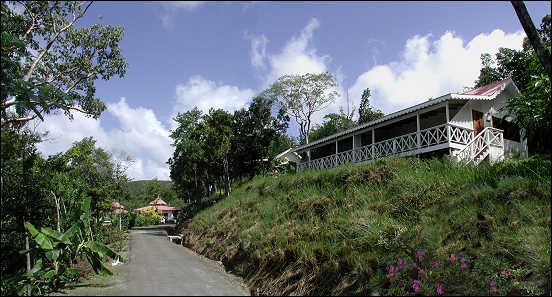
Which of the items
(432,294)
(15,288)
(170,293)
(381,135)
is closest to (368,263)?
(432,294)

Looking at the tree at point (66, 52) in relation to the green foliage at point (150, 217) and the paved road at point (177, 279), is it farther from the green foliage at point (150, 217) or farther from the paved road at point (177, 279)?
the green foliage at point (150, 217)

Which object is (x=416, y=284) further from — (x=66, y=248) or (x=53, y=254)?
(x=66, y=248)

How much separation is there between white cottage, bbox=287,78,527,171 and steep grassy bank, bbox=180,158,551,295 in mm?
4376

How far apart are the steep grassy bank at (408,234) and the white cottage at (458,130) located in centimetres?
438

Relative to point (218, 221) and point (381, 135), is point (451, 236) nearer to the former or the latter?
point (218, 221)

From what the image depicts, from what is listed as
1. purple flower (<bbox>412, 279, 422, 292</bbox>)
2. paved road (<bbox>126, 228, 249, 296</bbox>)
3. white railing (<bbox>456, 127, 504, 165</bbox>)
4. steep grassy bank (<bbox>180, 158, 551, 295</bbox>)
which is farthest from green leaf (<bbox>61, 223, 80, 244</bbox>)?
white railing (<bbox>456, 127, 504, 165</bbox>)

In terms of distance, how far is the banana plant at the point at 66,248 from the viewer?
8.63 m

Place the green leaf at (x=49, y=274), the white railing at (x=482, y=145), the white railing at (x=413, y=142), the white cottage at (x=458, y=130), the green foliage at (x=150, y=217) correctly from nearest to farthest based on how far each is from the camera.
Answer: the green leaf at (x=49, y=274)
the white railing at (x=482, y=145)
the white cottage at (x=458, y=130)
the white railing at (x=413, y=142)
the green foliage at (x=150, y=217)

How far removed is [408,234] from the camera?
7.42 m

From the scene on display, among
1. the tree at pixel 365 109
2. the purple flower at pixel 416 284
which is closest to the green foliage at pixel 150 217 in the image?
the tree at pixel 365 109

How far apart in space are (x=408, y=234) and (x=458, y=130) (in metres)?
9.47

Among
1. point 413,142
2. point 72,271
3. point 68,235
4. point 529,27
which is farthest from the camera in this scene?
point 413,142

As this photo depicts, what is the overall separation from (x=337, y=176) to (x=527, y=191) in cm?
623

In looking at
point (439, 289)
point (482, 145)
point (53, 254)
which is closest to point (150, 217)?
→ point (53, 254)
